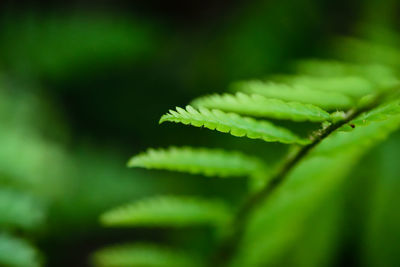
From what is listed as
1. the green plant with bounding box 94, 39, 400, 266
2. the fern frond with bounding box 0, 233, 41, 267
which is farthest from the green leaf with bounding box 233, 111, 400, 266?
the fern frond with bounding box 0, 233, 41, 267

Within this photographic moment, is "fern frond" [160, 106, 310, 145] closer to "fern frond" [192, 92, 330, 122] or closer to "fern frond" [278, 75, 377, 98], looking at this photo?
"fern frond" [192, 92, 330, 122]

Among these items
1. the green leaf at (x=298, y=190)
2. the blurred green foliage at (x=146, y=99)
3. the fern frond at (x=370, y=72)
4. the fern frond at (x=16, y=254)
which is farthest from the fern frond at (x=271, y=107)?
the blurred green foliage at (x=146, y=99)

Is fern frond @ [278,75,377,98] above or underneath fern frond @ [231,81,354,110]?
above

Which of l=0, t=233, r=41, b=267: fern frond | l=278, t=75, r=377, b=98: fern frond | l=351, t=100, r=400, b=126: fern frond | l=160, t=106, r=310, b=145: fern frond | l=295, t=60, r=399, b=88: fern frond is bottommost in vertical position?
l=0, t=233, r=41, b=267: fern frond

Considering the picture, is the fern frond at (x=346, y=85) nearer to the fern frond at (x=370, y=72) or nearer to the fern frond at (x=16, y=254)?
the fern frond at (x=370, y=72)

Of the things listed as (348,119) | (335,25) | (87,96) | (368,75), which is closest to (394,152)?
(368,75)

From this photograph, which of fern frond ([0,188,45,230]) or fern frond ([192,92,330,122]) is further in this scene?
fern frond ([0,188,45,230])

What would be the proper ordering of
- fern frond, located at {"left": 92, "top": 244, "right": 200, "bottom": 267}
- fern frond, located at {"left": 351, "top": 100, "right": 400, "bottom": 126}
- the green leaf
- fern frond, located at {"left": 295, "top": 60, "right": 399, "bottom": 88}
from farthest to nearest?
fern frond, located at {"left": 92, "top": 244, "right": 200, "bottom": 267} < fern frond, located at {"left": 295, "top": 60, "right": 399, "bottom": 88} < the green leaf < fern frond, located at {"left": 351, "top": 100, "right": 400, "bottom": 126}
